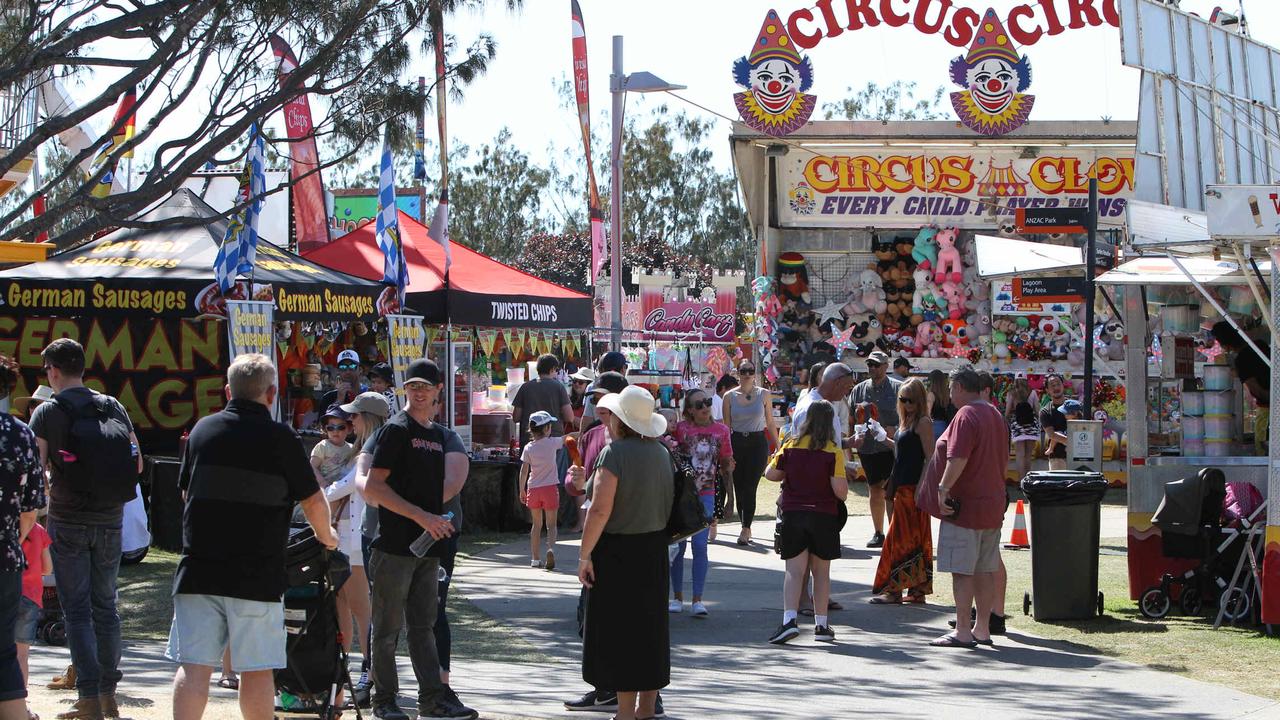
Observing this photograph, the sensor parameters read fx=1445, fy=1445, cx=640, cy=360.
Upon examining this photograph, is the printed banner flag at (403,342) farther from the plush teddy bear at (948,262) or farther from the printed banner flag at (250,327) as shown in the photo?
the plush teddy bear at (948,262)

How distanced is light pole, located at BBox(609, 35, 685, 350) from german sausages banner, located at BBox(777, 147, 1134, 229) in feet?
15.3

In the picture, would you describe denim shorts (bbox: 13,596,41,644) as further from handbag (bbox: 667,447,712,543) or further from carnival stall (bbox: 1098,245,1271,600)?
carnival stall (bbox: 1098,245,1271,600)

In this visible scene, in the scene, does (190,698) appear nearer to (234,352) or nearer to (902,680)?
(902,680)

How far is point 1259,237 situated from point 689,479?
13.4 feet

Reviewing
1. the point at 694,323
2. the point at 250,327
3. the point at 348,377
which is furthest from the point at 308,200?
the point at 694,323

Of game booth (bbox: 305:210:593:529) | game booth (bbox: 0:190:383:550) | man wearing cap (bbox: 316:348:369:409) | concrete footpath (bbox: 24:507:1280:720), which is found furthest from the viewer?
man wearing cap (bbox: 316:348:369:409)

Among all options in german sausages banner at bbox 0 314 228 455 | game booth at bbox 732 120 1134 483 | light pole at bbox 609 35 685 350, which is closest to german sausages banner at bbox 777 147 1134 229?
game booth at bbox 732 120 1134 483

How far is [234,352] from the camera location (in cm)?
1302

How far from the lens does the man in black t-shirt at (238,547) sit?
5.53 meters

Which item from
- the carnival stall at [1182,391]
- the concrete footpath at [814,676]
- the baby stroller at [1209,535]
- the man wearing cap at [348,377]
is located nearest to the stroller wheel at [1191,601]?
the baby stroller at [1209,535]

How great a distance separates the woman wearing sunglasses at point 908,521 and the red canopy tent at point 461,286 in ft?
23.4

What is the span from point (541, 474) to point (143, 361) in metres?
5.35

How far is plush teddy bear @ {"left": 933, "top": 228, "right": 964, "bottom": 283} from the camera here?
25172mm

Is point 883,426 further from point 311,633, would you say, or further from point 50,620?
point 311,633
